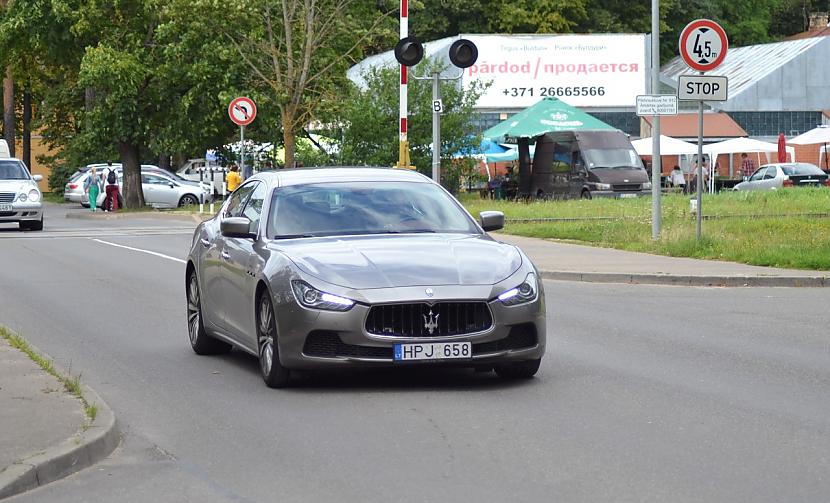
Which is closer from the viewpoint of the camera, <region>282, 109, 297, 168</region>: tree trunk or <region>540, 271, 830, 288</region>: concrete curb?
<region>540, 271, 830, 288</region>: concrete curb

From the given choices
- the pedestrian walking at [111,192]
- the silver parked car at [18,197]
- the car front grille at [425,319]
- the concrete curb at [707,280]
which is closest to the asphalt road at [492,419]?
the car front grille at [425,319]

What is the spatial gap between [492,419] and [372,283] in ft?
4.50

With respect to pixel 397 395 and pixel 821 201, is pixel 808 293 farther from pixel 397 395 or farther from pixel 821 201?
pixel 821 201

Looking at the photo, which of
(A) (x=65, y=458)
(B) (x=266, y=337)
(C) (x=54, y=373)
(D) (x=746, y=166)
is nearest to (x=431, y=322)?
(B) (x=266, y=337)

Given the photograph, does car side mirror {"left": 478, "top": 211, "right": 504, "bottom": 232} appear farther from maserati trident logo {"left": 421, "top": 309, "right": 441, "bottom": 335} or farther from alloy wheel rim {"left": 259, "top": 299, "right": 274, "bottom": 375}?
alloy wheel rim {"left": 259, "top": 299, "right": 274, "bottom": 375}

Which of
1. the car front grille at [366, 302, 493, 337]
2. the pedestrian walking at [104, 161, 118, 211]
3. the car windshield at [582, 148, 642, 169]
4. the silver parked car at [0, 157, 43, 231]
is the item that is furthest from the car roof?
the pedestrian walking at [104, 161, 118, 211]

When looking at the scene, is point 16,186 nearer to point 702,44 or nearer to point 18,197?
point 18,197

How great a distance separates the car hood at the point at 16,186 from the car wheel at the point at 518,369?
1057 inches

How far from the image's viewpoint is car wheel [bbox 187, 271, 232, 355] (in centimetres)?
1257

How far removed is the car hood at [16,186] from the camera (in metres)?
35.9

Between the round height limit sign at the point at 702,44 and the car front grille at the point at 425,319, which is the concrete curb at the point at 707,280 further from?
the car front grille at the point at 425,319

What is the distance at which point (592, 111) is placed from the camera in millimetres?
65688

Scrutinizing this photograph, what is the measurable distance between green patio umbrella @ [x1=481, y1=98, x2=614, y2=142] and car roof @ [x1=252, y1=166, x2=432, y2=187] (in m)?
33.4

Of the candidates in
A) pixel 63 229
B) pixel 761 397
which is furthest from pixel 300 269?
pixel 63 229
